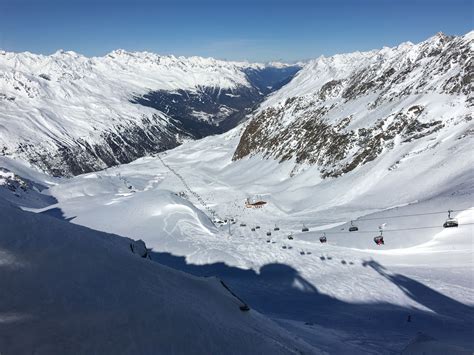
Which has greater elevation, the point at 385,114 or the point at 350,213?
the point at 385,114

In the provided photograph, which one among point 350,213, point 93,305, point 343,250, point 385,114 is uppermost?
point 385,114

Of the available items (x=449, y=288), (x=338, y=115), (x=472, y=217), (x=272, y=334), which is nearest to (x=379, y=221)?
(x=472, y=217)

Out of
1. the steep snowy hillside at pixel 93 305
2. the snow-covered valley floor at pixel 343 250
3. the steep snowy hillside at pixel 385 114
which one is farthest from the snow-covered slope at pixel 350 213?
the steep snowy hillside at pixel 93 305

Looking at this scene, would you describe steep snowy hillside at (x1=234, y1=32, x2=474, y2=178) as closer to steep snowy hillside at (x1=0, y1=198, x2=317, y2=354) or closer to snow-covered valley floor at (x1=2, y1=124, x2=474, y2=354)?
snow-covered valley floor at (x1=2, y1=124, x2=474, y2=354)

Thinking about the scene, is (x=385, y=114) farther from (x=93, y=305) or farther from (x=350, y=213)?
(x=93, y=305)

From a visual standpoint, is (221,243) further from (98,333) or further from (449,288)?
(98,333)

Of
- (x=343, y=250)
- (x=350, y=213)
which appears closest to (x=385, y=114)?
(x=350, y=213)

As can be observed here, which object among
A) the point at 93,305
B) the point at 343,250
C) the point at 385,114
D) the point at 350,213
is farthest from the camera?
the point at 385,114
